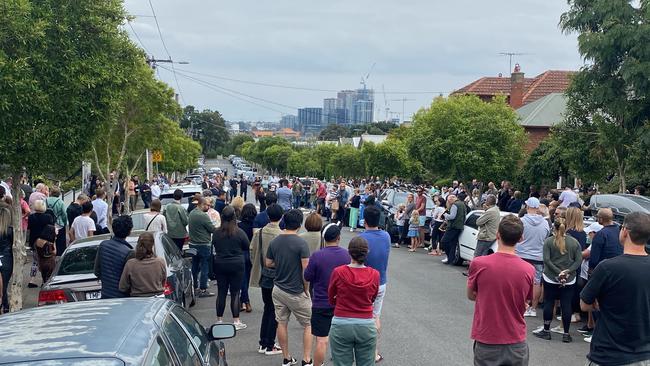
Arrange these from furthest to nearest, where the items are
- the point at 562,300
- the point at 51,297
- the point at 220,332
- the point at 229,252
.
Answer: the point at 562,300
the point at 229,252
the point at 51,297
the point at 220,332

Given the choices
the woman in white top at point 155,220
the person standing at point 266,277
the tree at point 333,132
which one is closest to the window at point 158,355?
the person standing at point 266,277

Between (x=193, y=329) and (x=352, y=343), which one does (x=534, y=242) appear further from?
(x=193, y=329)

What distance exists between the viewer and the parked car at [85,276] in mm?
8469

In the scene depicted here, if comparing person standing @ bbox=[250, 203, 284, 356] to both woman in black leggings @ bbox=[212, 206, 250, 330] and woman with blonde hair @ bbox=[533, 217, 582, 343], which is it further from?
woman with blonde hair @ bbox=[533, 217, 582, 343]

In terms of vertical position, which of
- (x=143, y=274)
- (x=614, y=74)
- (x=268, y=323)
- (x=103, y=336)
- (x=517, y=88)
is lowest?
(x=268, y=323)

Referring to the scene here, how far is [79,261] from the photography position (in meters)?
9.11

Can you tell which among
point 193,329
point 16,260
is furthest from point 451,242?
point 193,329

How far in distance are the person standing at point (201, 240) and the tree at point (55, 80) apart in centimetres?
212

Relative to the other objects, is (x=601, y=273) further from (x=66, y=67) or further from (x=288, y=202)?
(x=288, y=202)

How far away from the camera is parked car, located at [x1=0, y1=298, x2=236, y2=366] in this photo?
3393 millimetres

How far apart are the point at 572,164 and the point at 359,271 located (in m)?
18.9

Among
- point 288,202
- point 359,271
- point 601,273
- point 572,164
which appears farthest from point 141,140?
point 601,273

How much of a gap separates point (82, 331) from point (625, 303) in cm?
391

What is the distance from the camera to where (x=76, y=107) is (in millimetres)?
10031
